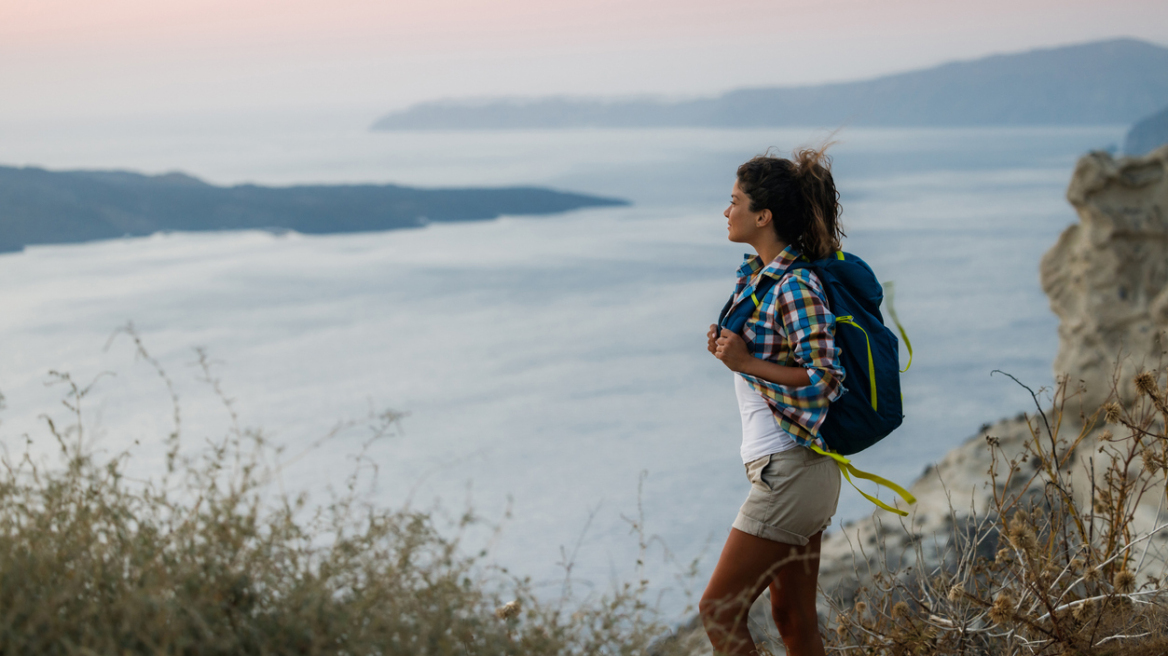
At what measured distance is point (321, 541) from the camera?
1443 millimetres

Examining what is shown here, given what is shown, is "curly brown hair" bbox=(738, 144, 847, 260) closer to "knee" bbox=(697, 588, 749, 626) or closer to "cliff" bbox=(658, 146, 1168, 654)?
"knee" bbox=(697, 588, 749, 626)

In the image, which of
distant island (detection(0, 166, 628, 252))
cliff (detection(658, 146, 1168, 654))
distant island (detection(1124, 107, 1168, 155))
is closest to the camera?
cliff (detection(658, 146, 1168, 654))

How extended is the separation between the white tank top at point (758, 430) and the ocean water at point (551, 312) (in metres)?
4.87

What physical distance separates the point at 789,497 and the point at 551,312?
19.7 m

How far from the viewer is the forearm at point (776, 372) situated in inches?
64.6

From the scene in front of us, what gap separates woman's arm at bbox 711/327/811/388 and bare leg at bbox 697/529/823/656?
32cm

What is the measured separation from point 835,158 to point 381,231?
73.6 ft

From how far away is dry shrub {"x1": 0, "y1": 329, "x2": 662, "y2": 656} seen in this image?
3.86 feet

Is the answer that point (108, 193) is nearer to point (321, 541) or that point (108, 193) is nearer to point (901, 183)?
point (321, 541)

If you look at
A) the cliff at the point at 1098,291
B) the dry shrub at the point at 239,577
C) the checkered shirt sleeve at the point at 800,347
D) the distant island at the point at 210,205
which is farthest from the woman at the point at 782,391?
the distant island at the point at 210,205

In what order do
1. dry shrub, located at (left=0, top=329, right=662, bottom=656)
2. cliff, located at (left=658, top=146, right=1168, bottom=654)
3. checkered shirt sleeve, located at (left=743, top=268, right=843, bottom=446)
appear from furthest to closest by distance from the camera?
cliff, located at (left=658, top=146, right=1168, bottom=654) < checkered shirt sleeve, located at (left=743, top=268, right=843, bottom=446) < dry shrub, located at (left=0, top=329, right=662, bottom=656)

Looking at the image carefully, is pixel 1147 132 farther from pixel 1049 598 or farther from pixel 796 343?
pixel 796 343

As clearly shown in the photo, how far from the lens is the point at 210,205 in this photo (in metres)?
19.1

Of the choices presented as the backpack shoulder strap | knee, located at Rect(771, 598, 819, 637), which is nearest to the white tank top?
the backpack shoulder strap
